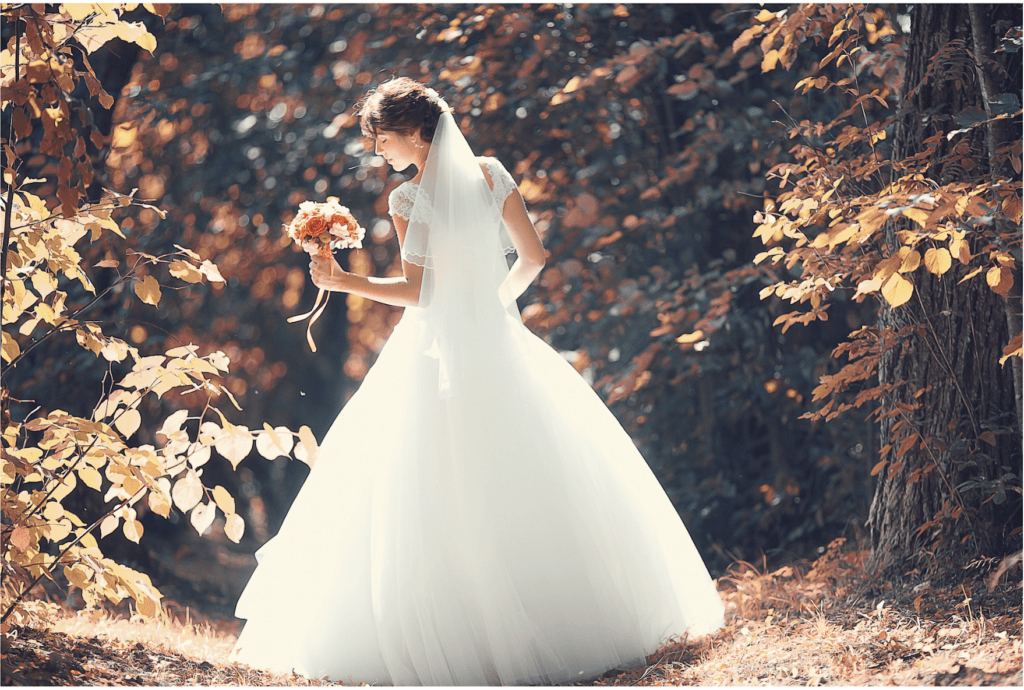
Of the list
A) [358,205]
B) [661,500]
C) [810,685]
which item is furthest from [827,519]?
[358,205]

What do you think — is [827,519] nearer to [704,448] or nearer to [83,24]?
[704,448]

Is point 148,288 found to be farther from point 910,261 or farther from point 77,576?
point 910,261

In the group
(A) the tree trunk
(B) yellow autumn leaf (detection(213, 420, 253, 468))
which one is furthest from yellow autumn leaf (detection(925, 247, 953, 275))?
(B) yellow autumn leaf (detection(213, 420, 253, 468))

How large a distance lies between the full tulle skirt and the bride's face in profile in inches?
20.3

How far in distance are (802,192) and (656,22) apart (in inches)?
88.5

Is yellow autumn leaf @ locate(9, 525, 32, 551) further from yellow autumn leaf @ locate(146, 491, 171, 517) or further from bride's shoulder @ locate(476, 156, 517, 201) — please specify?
bride's shoulder @ locate(476, 156, 517, 201)

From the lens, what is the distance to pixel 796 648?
256cm

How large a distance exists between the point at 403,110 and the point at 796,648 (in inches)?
82.2

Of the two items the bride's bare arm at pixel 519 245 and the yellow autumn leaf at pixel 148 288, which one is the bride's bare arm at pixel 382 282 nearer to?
the bride's bare arm at pixel 519 245

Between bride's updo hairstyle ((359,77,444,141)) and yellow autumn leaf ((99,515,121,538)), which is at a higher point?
bride's updo hairstyle ((359,77,444,141))

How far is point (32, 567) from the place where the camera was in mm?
2203

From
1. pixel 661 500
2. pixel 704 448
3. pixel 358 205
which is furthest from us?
pixel 358 205

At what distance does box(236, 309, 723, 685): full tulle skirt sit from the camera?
243 cm

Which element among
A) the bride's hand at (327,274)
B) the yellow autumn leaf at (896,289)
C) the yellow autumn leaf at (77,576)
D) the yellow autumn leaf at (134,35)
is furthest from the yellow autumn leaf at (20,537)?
the yellow autumn leaf at (896,289)
